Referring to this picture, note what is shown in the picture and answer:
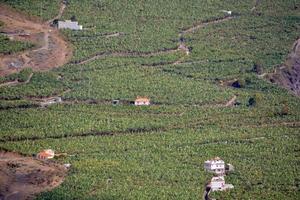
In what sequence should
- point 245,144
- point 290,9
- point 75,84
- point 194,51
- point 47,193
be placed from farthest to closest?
point 290,9 < point 194,51 < point 75,84 < point 245,144 < point 47,193

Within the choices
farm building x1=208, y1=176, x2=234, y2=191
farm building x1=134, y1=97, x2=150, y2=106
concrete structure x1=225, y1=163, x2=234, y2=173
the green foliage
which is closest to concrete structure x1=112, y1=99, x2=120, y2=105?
farm building x1=134, y1=97, x2=150, y2=106

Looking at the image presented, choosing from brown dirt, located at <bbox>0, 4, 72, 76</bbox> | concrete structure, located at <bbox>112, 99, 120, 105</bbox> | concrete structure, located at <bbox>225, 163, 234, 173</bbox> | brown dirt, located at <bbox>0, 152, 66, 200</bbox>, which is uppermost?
brown dirt, located at <bbox>0, 4, 72, 76</bbox>

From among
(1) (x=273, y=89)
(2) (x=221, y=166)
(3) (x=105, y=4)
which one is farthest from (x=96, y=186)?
(3) (x=105, y=4)

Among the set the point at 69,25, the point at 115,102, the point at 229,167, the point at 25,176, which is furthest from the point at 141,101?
the point at 25,176

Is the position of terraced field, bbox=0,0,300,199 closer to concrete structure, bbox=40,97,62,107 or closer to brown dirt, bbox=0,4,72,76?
concrete structure, bbox=40,97,62,107

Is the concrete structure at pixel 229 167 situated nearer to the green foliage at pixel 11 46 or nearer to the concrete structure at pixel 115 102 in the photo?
the concrete structure at pixel 115 102

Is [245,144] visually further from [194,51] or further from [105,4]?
[105,4]
